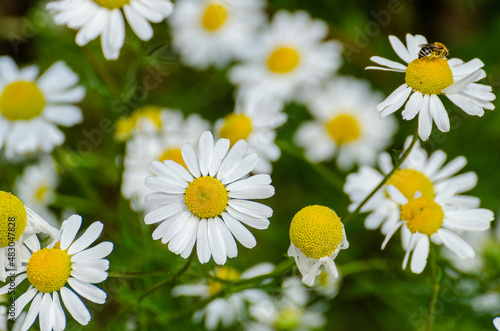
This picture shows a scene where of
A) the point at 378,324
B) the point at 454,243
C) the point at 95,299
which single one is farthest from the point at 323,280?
the point at 378,324

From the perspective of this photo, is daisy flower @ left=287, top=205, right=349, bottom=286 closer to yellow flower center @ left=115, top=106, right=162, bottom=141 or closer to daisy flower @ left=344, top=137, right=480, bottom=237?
daisy flower @ left=344, top=137, right=480, bottom=237

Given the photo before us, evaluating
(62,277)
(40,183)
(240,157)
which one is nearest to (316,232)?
(240,157)

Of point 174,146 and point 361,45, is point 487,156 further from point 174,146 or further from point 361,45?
point 174,146

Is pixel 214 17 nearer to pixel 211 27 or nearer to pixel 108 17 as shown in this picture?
pixel 211 27

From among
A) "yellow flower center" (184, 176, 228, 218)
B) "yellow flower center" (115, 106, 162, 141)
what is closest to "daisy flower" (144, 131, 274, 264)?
"yellow flower center" (184, 176, 228, 218)

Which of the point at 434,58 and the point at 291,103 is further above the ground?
the point at 434,58

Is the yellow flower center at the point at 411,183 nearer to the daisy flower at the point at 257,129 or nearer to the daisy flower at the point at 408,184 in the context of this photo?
the daisy flower at the point at 408,184
